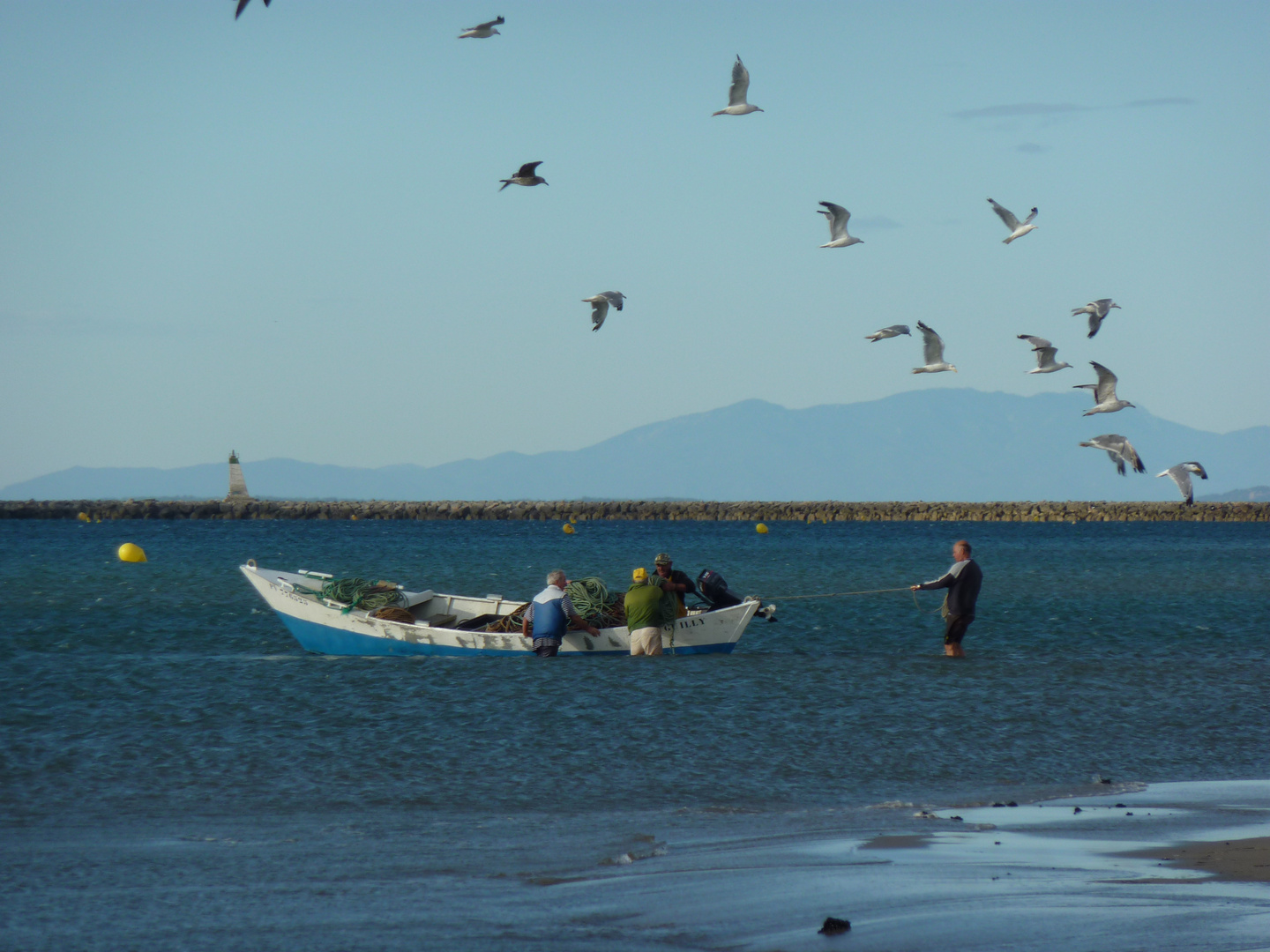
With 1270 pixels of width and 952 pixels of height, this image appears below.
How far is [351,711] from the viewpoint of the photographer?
56.0 feet

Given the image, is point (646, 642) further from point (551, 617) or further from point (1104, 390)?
point (1104, 390)

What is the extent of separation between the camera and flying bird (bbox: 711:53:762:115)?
70.8 feet

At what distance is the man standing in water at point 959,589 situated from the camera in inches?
787

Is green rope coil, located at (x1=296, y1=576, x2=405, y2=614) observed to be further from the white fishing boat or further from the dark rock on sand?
the dark rock on sand

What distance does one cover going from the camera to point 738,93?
71.7 ft

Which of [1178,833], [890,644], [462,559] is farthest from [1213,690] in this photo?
[462,559]

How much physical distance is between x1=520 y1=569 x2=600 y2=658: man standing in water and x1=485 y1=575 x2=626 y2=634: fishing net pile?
1.71 feet

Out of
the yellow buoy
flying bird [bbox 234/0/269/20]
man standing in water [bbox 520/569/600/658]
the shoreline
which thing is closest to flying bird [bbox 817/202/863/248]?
man standing in water [bbox 520/569/600/658]

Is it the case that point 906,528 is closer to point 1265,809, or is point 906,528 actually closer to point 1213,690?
point 1213,690

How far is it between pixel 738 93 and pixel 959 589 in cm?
853

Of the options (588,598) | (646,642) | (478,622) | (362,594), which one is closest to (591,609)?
(588,598)

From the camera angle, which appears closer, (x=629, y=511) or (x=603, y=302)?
(x=603, y=302)

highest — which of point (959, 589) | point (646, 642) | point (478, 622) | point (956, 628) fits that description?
point (959, 589)

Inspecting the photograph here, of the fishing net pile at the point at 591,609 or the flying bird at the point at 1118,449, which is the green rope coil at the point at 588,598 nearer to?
the fishing net pile at the point at 591,609
